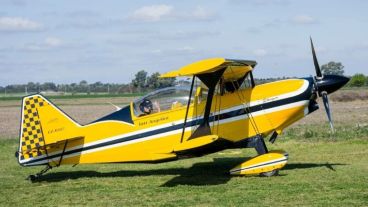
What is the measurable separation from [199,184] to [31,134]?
3978 mm

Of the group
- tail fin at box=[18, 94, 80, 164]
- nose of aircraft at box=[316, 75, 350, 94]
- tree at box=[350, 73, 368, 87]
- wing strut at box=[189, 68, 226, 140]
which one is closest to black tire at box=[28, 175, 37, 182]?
tail fin at box=[18, 94, 80, 164]

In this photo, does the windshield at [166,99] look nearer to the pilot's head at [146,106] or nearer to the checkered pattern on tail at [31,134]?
the pilot's head at [146,106]

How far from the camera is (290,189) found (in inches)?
364

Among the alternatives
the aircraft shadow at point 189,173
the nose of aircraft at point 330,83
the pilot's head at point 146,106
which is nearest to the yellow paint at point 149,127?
the pilot's head at point 146,106

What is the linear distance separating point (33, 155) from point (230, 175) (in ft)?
14.6

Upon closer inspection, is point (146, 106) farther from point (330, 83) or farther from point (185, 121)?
point (330, 83)

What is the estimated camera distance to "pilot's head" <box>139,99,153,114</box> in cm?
1157

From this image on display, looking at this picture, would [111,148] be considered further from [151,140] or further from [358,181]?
[358,181]

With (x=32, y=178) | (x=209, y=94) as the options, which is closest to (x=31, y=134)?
(x=32, y=178)

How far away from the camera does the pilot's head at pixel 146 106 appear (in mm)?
11570

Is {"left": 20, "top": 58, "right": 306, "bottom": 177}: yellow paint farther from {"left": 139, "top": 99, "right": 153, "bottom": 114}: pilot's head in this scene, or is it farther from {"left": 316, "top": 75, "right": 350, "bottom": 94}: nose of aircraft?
{"left": 316, "top": 75, "right": 350, "bottom": 94}: nose of aircraft

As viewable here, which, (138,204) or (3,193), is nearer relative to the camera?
(138,204)

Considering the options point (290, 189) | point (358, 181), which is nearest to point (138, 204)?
point (290, 189)

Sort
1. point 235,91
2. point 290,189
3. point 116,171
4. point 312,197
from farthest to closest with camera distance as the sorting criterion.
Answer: point 116,171
point 235,91
point 290,189
point 312,197
